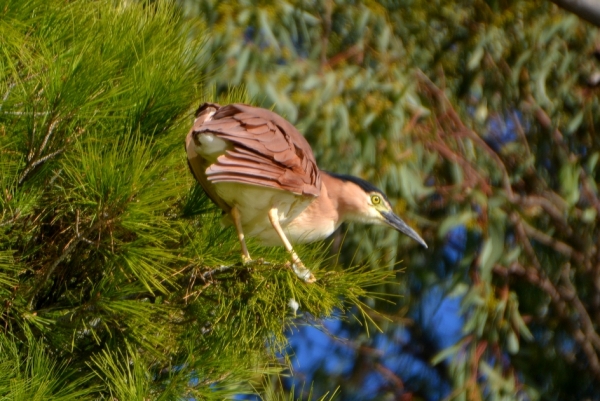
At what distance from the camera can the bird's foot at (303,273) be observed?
2074mm

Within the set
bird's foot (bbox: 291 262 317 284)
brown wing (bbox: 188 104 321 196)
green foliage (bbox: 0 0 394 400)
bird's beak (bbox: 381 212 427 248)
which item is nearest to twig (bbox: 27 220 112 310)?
green foliage (bbox: 0 0 394 400)

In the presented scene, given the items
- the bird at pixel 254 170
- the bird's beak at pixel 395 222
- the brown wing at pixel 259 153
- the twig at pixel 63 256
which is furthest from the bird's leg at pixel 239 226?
the bird's beak at pixel 395 222

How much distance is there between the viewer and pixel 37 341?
2037 mm

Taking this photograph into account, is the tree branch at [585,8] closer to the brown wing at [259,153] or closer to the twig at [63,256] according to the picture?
the brown wing at [259,153]

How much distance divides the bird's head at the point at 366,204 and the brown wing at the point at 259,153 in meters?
0.50

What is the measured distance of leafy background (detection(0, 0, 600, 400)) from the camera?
200cm

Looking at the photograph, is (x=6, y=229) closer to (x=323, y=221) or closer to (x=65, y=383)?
(x=65, y=383)

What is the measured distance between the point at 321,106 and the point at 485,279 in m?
0.88

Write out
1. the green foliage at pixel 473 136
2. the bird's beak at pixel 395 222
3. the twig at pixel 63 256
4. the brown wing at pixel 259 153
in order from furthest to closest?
1. the green foliage at pixel 473 136
2. the bird's beak at pixel 395 222
3. the brown wing at pixel 259 153
4. the twig at pixel 63 256

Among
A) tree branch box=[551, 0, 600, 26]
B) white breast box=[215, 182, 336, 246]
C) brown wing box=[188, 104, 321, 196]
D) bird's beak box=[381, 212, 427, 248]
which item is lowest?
bird's beak box=[381, 212, 427, 248]

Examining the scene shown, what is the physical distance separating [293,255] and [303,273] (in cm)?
13

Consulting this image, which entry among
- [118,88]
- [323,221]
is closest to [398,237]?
[323,221]

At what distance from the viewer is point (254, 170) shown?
7.30 ft

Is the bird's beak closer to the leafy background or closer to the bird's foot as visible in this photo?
the leafy background
